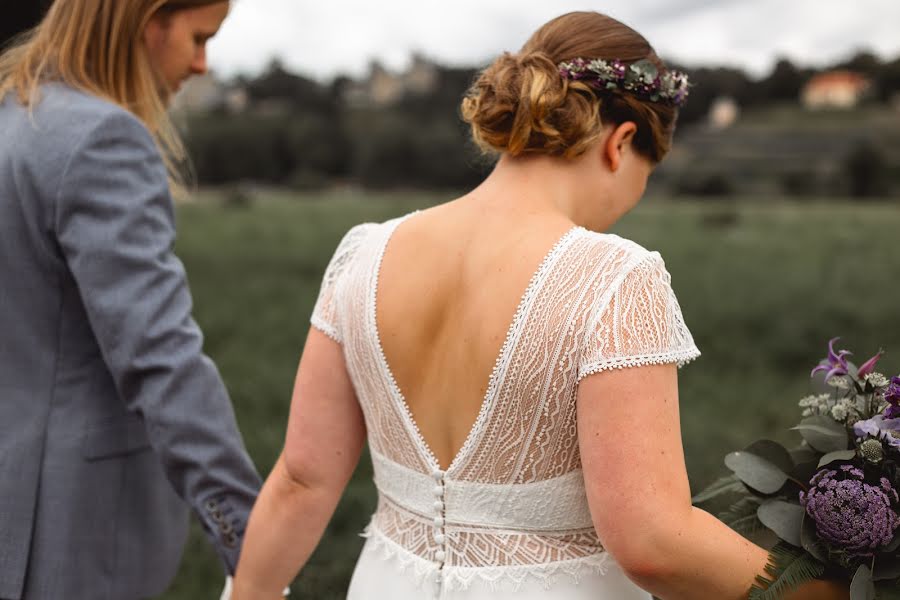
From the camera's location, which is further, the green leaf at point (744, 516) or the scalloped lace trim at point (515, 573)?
the green leaf at point (744, 516)

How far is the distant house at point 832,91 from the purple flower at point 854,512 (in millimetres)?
19641

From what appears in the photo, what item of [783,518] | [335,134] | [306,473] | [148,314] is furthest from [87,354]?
[335,134]

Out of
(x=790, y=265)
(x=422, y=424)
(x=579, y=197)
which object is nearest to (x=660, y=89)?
(x=579, y=197)

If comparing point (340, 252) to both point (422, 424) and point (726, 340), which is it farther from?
point (726, 340)

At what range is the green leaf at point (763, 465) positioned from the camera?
6.30 feet

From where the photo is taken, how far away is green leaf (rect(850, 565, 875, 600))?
1.68 meters

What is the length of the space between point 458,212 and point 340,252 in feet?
1.32

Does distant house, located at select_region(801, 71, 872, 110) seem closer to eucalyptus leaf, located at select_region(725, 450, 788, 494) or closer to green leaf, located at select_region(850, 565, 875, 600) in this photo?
eucalyptus leaf, located at select_region(725, 450, 788, 494)

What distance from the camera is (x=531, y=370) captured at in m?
1.73

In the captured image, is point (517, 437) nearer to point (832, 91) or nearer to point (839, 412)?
point (839, 412)

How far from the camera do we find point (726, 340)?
8945mm

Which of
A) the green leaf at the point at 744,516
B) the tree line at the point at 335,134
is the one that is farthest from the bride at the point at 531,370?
the tree line at the point at 335,134

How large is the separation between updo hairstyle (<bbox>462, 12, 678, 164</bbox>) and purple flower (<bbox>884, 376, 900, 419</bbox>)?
0.69 m

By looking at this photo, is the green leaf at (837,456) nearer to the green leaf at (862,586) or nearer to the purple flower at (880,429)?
the purple flower at (880,429)
